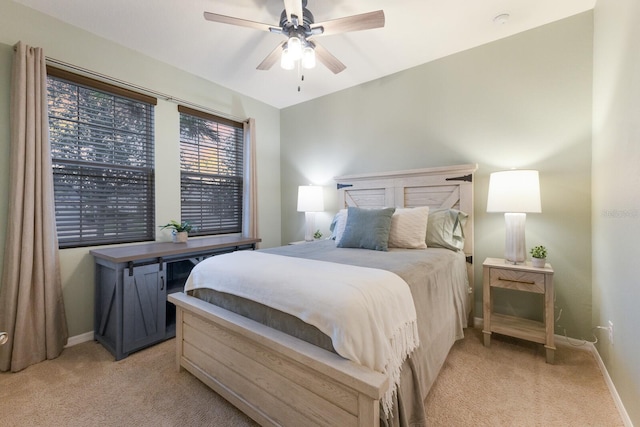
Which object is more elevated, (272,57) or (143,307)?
(272,57)

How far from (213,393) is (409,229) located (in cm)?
195

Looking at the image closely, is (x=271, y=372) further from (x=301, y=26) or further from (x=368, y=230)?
(x=301, y=26)

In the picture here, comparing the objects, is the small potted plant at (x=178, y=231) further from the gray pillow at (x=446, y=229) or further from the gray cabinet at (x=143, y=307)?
the gray pillow at (x=446, y=229)

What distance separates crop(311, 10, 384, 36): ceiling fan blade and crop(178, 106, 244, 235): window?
79.2 inches

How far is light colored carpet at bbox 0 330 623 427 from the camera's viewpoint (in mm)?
1495

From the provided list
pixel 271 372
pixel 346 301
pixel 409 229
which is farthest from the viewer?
pixel 409 229

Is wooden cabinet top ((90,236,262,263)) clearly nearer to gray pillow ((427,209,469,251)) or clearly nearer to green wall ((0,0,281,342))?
green wall ((0,0,281,342))

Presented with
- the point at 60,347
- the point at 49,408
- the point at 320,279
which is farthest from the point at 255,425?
the point at 60,347

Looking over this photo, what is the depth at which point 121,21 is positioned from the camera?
89.7 inches

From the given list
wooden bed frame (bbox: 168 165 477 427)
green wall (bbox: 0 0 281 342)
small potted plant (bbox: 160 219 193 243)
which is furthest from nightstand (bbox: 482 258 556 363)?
green wall (bbox: 0 0 281 342)

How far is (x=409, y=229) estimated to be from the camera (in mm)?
2471

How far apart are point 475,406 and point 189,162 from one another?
3.44 m

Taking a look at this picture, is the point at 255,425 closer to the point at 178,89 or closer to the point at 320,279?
the point at 320,279

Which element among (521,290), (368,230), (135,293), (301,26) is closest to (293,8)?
(301,26)
